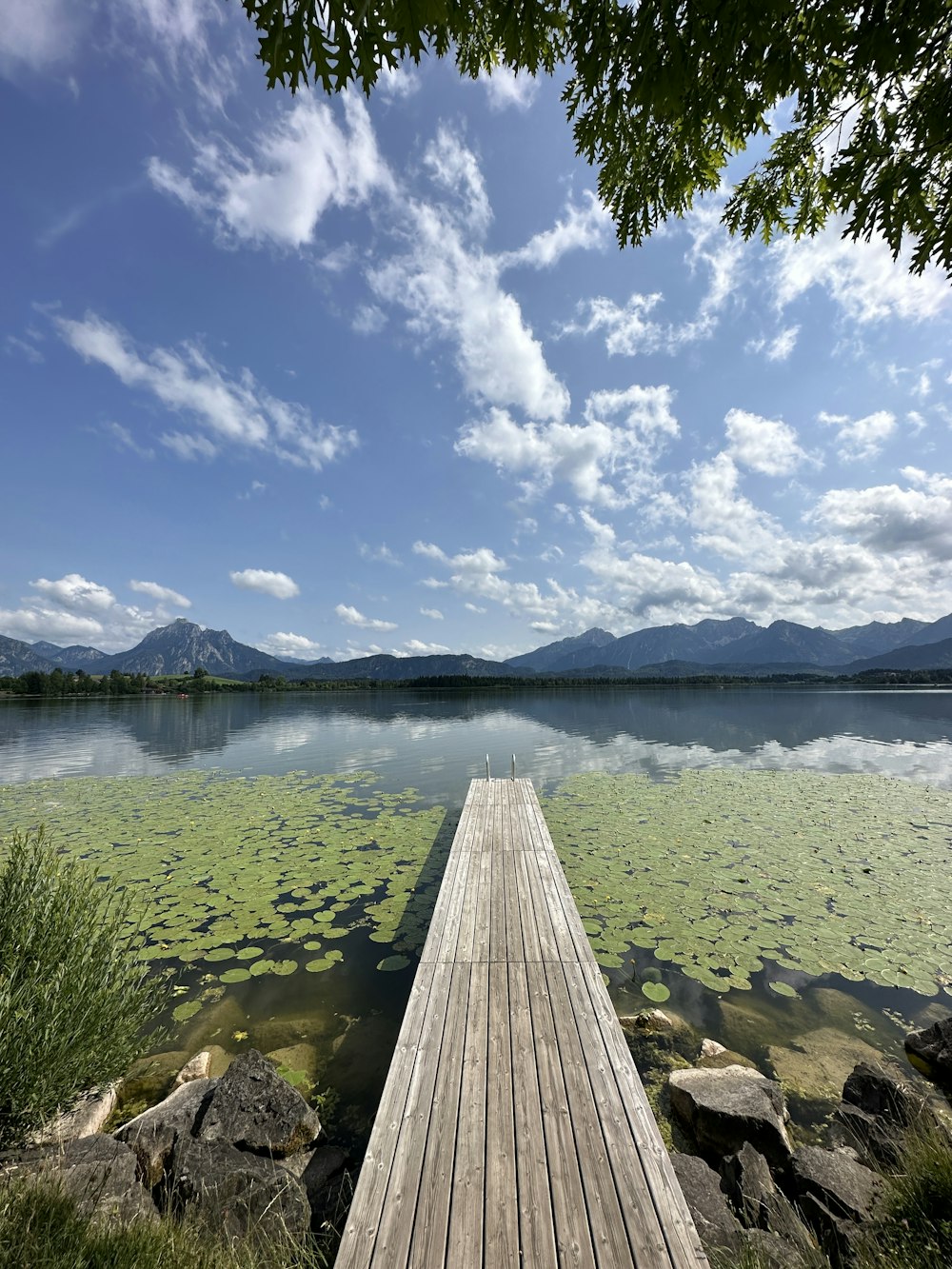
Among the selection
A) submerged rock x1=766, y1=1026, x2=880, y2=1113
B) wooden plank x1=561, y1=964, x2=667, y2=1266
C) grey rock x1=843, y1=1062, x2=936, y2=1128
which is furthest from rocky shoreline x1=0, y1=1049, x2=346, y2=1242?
grey rock x1=843, y1=1062, x2=936, y2=1128

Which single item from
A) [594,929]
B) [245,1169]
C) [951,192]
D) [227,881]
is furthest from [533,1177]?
[227,881]

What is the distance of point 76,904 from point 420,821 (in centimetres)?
1045

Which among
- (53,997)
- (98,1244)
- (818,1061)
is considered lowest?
(818,1061)

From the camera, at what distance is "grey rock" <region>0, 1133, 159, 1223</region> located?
11.2 ft

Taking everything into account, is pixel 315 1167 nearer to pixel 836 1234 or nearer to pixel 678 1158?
pixel 678 1158

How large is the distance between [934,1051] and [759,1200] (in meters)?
3.74

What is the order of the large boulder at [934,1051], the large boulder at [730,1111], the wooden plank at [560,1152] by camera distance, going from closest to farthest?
the wooden plank at [560,1152]
the large boulder at [730,1111]
the large boulder at [934,1051]

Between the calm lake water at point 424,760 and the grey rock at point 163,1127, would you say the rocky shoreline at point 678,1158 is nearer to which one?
the grey rock at point 163,1127

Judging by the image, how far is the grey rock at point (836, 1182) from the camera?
12.7 feet

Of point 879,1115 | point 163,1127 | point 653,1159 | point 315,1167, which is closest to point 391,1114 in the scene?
point 315,1167

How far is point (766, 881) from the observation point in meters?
10.5

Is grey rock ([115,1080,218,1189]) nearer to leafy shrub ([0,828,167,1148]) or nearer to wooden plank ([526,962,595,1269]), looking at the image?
leafy shrub ([0,828,167,1148])

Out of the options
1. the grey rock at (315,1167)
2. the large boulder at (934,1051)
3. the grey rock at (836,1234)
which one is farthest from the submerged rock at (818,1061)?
the grey rock at (315,1167)

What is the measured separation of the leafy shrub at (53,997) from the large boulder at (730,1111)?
18.7ft
